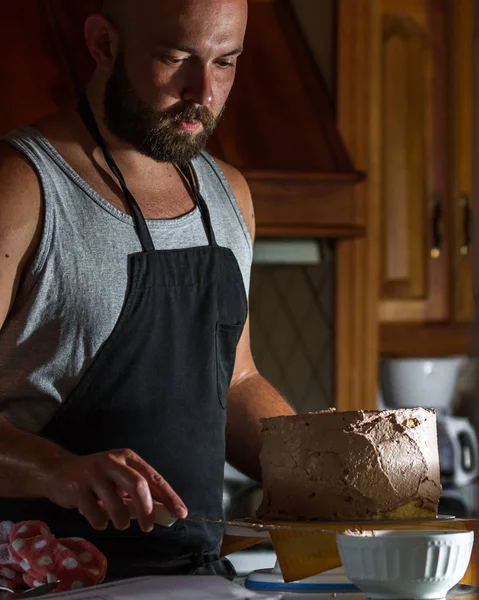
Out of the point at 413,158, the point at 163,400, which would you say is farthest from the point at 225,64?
the point at 413,158

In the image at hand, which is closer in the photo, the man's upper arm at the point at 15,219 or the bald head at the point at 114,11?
the man's upper arm at the point at 15,219

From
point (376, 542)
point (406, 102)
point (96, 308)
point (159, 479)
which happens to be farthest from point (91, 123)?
point (406, 102)

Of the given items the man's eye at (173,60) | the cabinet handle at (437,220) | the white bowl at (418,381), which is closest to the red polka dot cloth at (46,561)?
the man's eye at (173,60)

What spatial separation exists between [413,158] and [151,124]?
5.48ft

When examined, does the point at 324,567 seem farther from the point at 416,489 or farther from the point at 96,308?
the point at 96,308

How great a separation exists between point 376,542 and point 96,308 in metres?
0.53

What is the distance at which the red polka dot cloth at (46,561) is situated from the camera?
1134 mm

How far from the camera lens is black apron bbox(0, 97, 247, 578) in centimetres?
135

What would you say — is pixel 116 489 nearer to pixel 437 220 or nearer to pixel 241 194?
pixel 241 194

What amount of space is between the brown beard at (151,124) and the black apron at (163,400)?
4 cm

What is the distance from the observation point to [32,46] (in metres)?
2.36

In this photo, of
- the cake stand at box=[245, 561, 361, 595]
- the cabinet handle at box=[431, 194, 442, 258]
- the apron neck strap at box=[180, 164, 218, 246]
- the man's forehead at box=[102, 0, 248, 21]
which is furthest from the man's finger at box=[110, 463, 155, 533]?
the cabinet handle at box=[431, 194, 442, 258]

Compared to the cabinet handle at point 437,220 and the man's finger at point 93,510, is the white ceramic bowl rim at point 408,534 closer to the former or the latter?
the man's finger at point 93,510

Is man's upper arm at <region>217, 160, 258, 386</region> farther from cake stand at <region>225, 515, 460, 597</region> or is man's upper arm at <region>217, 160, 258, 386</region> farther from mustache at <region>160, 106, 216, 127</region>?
cake stand at <region>225, 515, 460, 597</region>
